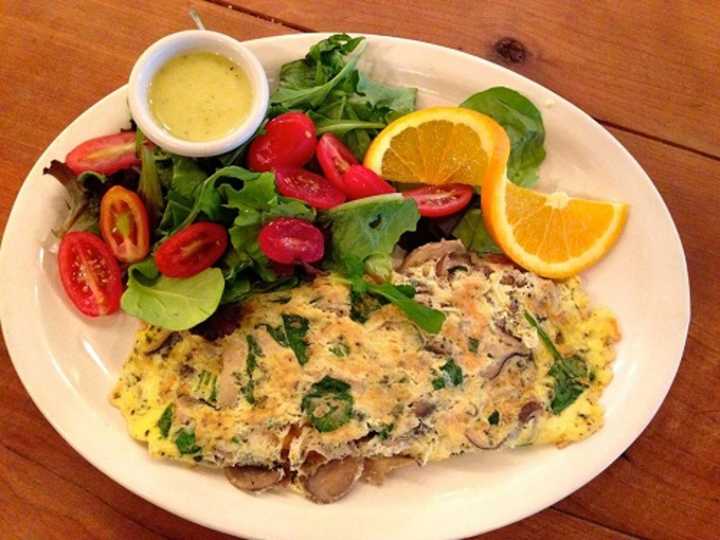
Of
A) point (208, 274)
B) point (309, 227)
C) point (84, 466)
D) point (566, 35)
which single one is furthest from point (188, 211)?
point (566, 35)

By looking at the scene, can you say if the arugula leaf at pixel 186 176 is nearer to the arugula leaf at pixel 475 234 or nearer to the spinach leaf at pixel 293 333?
the spinach leaf at pixel 293 333

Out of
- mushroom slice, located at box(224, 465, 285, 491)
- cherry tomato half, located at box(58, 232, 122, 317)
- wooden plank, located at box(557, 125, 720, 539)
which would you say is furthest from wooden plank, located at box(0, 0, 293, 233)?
wooden plank, located at box(557, 125, 720, 539)

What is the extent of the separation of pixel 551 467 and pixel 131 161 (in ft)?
5.42

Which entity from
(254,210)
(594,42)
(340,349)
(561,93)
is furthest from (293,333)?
(594,42)

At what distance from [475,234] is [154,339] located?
1.08 m

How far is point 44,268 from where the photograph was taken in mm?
2512

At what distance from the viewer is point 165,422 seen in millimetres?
2375

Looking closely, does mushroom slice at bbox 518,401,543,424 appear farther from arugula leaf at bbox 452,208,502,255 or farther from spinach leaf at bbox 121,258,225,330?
spinach leaf at bbox 121,258,225,330

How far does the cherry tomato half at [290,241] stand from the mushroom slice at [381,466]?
0.65 meters

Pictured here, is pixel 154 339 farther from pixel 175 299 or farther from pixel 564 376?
pixel 564 376

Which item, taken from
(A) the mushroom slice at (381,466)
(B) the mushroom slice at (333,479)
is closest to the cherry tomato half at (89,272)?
(B) the mushroom slice at (333,479)

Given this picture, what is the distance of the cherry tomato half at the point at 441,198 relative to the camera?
255 cm

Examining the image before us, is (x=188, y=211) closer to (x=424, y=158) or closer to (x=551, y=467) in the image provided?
(x=424, y=158)

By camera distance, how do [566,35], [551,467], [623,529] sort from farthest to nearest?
1. [566,35]
2. [623,529]
3. [551,467]
